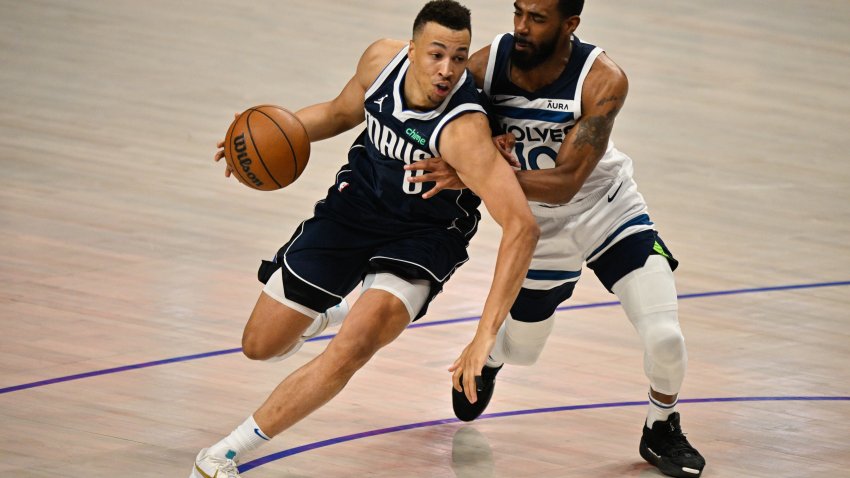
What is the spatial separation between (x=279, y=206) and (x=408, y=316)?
14.1ft

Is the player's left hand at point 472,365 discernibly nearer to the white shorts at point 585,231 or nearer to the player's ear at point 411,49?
the white shorts at point 585,231

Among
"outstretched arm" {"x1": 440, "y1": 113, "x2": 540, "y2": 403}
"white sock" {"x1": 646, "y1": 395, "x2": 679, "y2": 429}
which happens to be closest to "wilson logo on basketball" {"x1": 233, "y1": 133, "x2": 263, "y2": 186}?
"outstretched arm" {"x1": 440, "y1": 113, "x2": 540, "y2": 403}

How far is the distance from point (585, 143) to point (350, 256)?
1077 mm

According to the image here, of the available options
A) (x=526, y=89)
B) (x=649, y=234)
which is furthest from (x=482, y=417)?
(x=526, y=89)

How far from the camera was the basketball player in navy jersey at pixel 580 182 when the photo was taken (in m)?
5.53

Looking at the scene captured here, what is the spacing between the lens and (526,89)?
18.6 ft

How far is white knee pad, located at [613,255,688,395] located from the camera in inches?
219

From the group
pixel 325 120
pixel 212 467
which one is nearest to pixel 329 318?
pixel 325 120

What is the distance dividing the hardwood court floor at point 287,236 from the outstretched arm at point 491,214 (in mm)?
914

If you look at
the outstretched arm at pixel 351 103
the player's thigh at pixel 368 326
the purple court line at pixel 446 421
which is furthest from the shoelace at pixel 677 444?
the outstretched arm at pixel 351 103

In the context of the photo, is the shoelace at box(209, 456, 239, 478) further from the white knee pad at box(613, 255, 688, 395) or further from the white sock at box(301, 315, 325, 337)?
the white knee pad at box(613, 255, 688, 395)

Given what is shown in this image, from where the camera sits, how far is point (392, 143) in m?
5.51

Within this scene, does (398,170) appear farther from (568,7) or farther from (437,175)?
(568,7)

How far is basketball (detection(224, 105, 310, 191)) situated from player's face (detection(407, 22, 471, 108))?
2.25 ft
